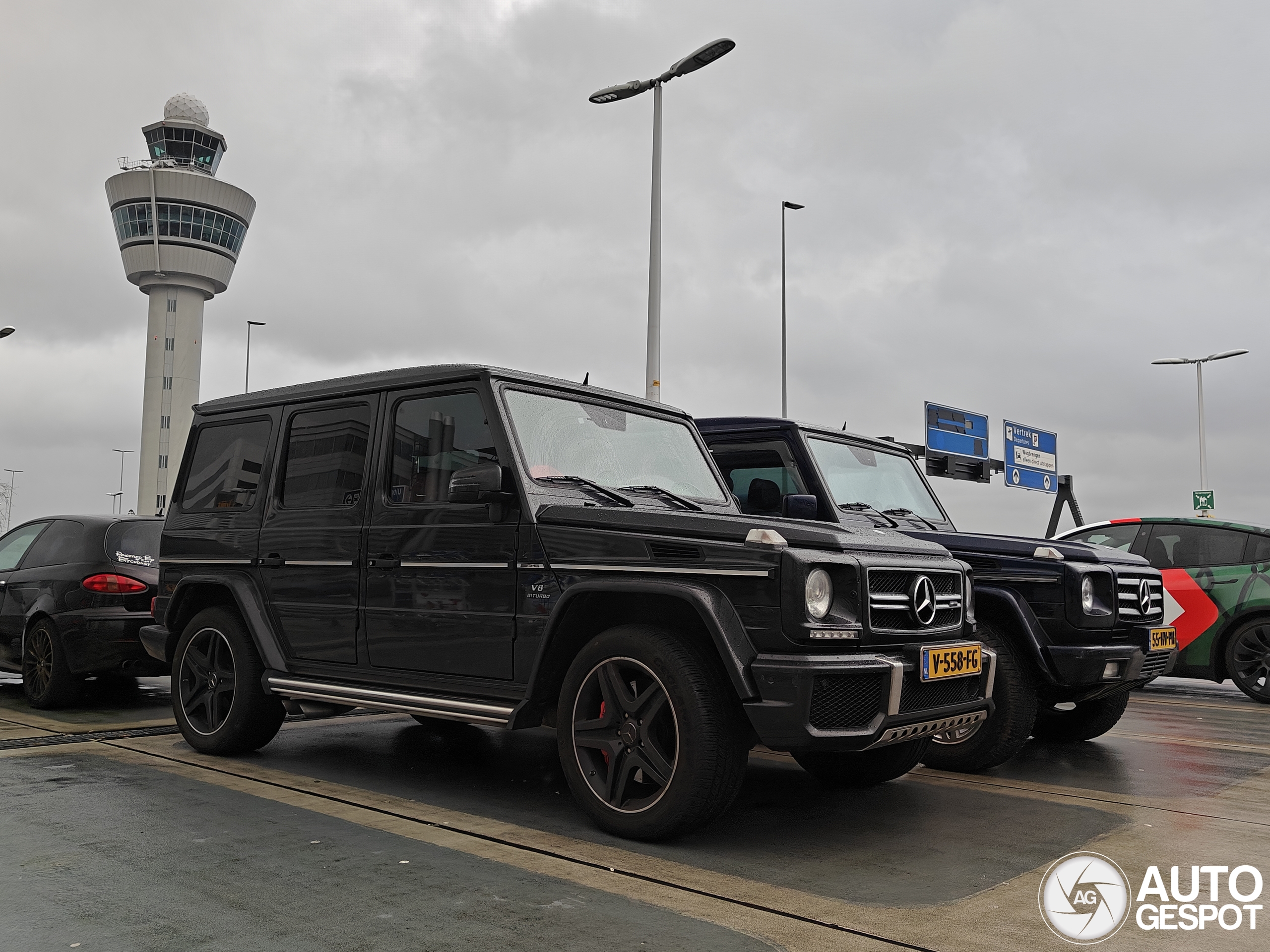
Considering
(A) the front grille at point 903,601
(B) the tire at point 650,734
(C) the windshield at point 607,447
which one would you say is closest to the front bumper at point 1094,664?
(A) the front grille at point 903,601

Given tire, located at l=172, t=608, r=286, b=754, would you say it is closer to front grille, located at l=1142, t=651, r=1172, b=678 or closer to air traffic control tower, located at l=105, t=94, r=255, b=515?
front grille, located at l=1142, t=651, r=1172, b=678

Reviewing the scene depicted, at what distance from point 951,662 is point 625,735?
58.9 inches

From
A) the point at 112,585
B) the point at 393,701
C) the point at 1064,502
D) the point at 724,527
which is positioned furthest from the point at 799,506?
the point at 1064,502

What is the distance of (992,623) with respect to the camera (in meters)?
6.63

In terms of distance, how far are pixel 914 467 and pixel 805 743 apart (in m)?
4.48

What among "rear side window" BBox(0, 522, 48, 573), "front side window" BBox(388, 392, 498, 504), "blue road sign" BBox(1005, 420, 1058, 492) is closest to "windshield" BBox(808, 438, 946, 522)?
"front side window" BBox(388, 392, 498, 504)

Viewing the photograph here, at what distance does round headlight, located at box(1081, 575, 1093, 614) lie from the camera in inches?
259

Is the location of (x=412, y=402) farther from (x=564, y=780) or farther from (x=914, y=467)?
(x=914, y=467)

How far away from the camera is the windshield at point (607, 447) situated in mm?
5555

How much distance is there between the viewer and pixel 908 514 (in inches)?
303

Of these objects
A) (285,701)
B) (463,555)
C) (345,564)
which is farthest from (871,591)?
(285,701)

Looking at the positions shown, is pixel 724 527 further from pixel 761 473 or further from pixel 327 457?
pixel 761 473

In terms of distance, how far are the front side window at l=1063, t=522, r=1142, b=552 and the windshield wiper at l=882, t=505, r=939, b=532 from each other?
4106mm

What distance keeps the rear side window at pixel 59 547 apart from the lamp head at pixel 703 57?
31.2 feet
